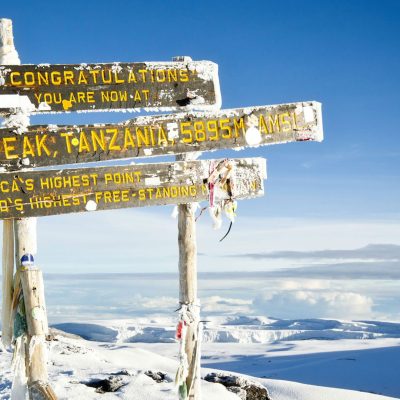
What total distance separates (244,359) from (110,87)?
2438cm

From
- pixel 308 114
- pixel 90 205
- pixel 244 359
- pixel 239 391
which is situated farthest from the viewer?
pixel 244 359

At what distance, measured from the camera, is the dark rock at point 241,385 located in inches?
422

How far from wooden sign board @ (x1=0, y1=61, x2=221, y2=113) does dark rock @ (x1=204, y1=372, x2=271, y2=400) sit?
19.3ft

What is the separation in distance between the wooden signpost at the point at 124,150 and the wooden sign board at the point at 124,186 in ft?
0.03

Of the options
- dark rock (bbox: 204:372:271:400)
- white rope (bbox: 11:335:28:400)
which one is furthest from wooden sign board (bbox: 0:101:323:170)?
dark rock (bbox: 204:372:271:400)

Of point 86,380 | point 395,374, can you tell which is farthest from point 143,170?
point 395,374

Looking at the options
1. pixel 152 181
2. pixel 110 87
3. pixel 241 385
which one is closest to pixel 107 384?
pixel 241 385

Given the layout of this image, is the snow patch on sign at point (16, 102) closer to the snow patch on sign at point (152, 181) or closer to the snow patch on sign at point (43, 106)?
the snow patch on sign at point (43, 106)

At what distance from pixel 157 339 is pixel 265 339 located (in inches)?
343

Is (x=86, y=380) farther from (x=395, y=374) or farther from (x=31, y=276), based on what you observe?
(x=395, y=374)

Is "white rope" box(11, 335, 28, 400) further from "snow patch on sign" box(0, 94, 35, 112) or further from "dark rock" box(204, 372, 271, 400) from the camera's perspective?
"dark rock" box(204, 372, 271, 400)

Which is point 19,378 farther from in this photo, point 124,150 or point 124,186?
point 124,150

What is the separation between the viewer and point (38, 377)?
665 cm

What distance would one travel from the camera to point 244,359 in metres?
29.1
